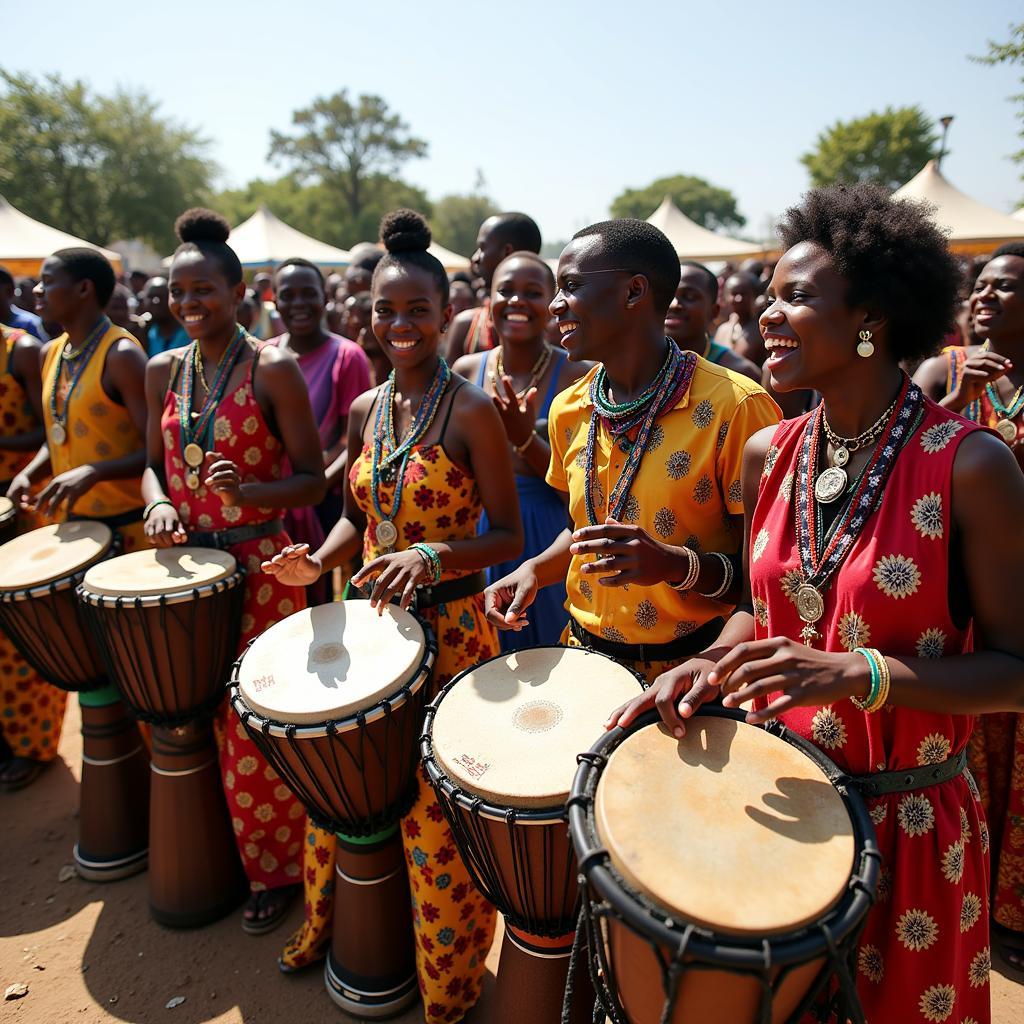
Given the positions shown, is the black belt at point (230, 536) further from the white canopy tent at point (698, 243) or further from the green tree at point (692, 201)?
the green tree at point (692, 201)

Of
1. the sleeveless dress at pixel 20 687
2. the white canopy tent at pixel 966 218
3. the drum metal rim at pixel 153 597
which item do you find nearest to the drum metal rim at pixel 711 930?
the drum metal rim at pixel 153 597

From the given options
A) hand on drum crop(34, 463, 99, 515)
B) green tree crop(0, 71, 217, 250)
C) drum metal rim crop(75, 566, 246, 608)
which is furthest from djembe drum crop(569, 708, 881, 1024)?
green tree crop(0, 71, 217, 250)

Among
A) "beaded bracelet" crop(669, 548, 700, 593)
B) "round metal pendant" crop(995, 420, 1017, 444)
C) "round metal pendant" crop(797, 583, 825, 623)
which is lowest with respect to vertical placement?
"beaded bracelet" crop(669, 548, 700, 593)

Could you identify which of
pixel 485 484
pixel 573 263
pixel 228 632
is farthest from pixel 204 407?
pixel 573 263

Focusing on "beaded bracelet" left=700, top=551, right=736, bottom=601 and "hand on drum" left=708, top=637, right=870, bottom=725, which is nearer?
"hand on drum" left=708, top=637, right=870, bottom=725

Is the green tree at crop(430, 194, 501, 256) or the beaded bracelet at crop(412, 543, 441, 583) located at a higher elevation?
the green tree at crop(430, 194, 501, 256)

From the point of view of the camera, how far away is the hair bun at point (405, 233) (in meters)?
2.89

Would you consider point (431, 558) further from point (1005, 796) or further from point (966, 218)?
point (966, 218)

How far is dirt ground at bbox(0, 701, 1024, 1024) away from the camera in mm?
2734

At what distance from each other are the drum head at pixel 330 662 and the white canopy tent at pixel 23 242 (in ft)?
49.6

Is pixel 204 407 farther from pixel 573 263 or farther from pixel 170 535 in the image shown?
pixel 573 263

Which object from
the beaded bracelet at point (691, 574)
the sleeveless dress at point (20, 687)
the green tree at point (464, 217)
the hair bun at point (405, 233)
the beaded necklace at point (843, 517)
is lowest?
the sleeveless dress at point (20, 687)

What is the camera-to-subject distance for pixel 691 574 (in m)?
1.96

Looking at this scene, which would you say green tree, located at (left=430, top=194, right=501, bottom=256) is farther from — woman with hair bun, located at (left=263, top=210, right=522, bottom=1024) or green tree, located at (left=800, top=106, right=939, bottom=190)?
woman with hair bun, located at (left=263, top=210, right=522, bottom=1024)
